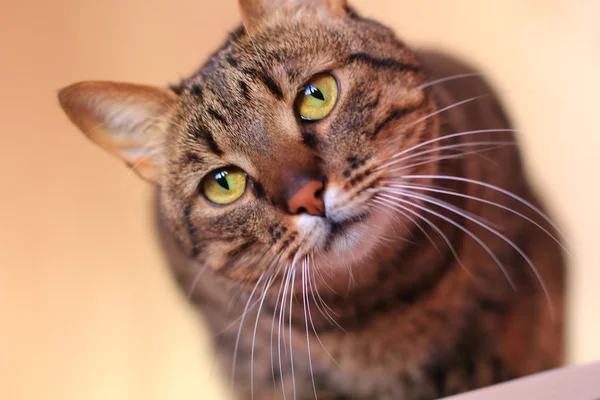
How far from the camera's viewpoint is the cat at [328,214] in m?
0.70

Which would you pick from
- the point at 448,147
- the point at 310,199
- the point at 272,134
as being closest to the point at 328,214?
the point at 310,199

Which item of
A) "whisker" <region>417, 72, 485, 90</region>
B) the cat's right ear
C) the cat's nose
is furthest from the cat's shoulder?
the cat's right ear

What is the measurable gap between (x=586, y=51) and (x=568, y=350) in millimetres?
556

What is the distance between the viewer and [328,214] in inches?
25.9

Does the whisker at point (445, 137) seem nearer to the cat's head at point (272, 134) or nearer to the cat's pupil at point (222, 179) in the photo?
the cat's head at point (272, 134)

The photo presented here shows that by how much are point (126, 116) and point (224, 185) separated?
184 mm

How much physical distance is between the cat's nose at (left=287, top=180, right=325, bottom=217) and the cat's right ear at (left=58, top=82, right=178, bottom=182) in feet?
0.74

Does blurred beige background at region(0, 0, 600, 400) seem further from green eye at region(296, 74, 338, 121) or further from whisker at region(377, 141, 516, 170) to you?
whisker at region(377, 141, 516, 170)

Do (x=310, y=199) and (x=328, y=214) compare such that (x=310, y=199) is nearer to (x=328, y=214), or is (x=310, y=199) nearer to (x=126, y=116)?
(x=328, y=214)

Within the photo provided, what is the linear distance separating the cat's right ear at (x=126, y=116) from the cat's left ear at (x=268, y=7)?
0.54ft

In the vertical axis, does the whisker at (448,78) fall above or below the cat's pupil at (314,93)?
above

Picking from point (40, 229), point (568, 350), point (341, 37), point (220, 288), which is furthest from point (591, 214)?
point (40, 229)

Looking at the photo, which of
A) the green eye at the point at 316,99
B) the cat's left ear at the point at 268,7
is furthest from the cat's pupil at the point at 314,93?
the cat's left ear at the point at 268,7

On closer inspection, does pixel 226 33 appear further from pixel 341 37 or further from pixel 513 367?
pixel 513 367
